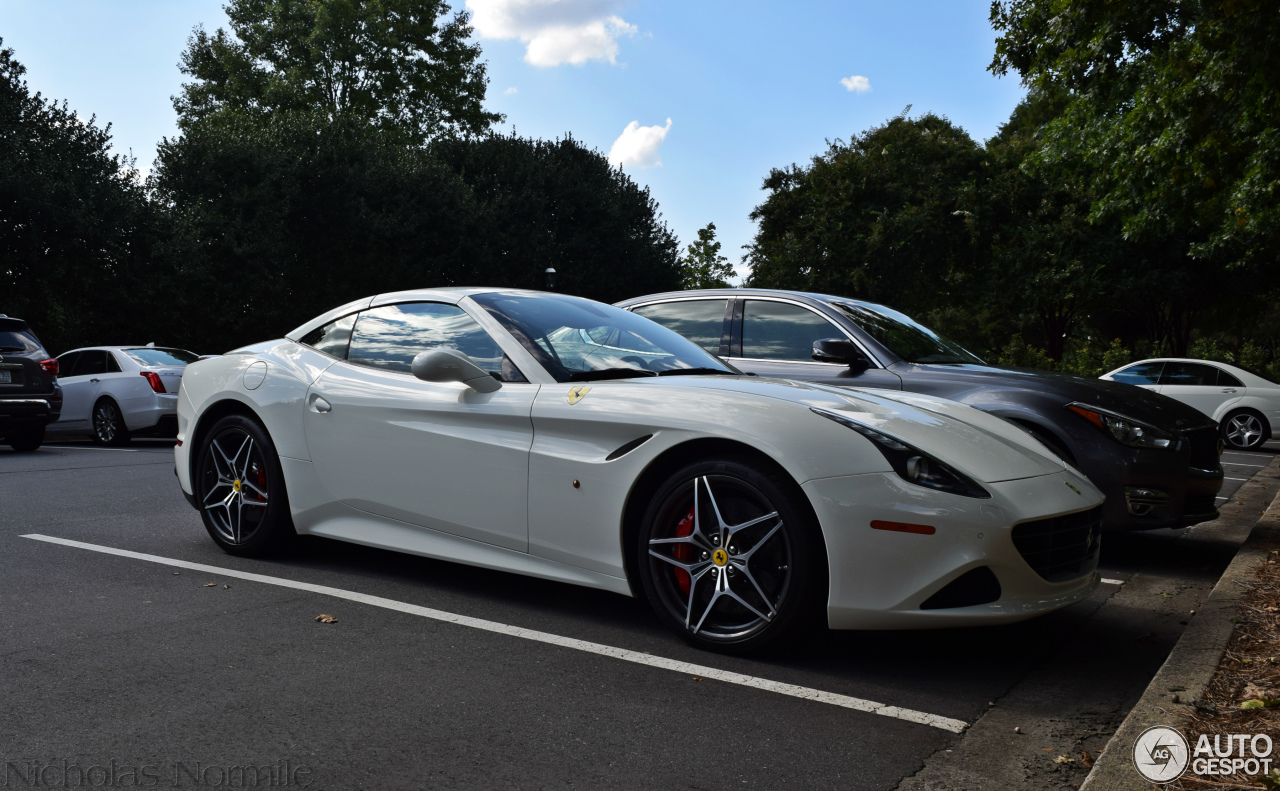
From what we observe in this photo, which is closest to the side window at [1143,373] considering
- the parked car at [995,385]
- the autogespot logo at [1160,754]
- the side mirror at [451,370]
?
the parked car at [995,385]

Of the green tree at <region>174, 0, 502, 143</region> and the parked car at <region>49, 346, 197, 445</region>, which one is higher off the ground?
the green tree at <region>174, 0, 502, 143</region>

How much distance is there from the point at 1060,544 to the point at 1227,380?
13.8 m

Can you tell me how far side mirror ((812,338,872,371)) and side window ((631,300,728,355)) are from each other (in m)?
0.99

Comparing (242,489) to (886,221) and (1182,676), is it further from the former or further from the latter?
(886,221)

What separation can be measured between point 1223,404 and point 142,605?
1536 cm

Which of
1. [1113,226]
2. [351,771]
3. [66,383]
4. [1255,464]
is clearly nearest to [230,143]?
[66,383]

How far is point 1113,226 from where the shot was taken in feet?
84.1

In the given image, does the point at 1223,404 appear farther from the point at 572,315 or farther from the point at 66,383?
the point at 66,383

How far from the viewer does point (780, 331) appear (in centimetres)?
672

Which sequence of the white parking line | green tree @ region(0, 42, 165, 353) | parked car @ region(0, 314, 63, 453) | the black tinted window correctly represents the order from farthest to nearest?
1. green tree @ region(0, 42, 165, 353)
2. the black tinted window
3. parked car @ region(0, 314, 63, 453)
4. the white parking line

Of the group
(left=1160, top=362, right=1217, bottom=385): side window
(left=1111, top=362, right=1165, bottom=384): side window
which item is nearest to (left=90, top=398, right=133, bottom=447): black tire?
(left=1111, top=362, right=1165, bottom=384): side window

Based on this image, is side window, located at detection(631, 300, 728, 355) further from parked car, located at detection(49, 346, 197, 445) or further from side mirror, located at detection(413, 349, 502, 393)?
parked car, located at detection(49, 346, 197, 445)

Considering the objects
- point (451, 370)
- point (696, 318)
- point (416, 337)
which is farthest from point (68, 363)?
point (451, 370)

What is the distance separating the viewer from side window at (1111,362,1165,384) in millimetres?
15648
